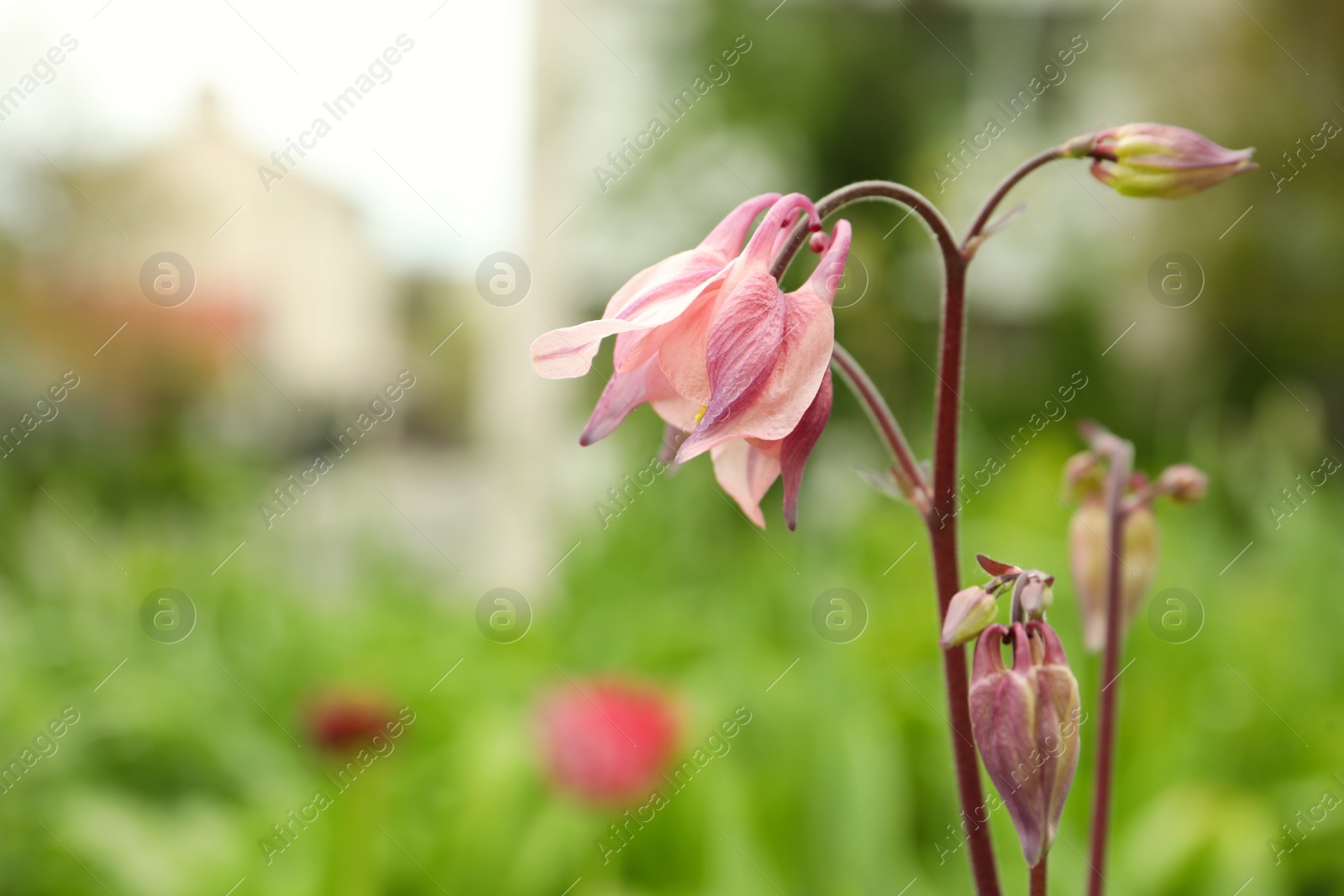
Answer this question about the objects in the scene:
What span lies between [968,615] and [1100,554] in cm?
34

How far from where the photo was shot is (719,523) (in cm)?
486

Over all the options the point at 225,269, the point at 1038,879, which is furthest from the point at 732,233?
the point at 225,269

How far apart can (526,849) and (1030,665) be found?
71.0 inches

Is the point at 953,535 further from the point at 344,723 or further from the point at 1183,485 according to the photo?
the point at 344,723

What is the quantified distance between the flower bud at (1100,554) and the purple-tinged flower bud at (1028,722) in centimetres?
28

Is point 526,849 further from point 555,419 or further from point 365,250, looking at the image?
point 365,250

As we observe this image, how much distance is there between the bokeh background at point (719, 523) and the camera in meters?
1.99

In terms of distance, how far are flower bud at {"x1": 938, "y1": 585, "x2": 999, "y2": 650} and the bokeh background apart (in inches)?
55.6

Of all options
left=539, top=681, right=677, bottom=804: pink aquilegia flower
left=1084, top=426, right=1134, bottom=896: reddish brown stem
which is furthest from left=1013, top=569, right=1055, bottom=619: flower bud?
left=539, top=681, right=677, bottom=804: pink aquilegia flower

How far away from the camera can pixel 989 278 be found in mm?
7023

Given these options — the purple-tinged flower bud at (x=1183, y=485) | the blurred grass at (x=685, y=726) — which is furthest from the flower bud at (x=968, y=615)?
the blurred grass at (x=685, y=726)

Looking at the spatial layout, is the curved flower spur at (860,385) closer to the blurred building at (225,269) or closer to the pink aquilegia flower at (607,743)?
the pink aquilegia flower at (607,743)

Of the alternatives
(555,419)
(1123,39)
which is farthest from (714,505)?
(1123,39)

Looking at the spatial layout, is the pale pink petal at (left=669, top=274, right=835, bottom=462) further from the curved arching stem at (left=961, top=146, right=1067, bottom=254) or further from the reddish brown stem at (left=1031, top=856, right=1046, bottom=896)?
the reddish brown stem at (left=1031, top=856, right=1046, bottom=896)
